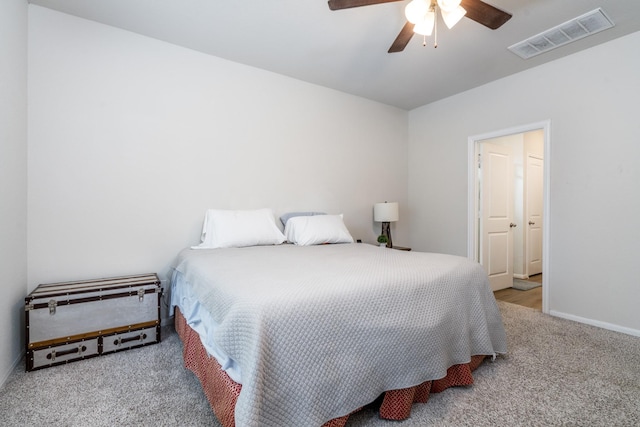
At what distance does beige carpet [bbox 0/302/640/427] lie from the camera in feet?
4.68

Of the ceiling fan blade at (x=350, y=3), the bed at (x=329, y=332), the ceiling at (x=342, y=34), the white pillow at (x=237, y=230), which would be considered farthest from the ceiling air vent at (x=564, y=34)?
the white pillow at (x=237, y=230)

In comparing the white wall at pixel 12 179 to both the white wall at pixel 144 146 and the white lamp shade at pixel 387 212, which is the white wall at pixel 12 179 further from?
the white lamp shade at pixel 387 212

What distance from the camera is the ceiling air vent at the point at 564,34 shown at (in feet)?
7.50

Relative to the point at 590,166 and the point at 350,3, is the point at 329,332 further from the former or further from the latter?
the point at 590,166

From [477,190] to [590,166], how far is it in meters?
1.14

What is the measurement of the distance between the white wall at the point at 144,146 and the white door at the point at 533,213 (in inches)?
135

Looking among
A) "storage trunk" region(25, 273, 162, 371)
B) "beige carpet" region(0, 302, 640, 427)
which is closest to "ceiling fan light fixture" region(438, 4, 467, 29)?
"beige carpet" region(0, 302, 640, 427)

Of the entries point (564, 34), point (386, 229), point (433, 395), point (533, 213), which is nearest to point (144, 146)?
point (433, 395)

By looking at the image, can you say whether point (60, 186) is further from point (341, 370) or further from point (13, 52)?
point (341, 370)

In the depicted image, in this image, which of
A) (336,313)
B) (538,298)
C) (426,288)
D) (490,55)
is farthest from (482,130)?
(336,313)

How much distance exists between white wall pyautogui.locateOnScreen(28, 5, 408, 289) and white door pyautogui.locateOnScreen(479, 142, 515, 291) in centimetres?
207

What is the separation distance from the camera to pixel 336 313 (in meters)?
1.22

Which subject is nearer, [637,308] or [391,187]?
[637,308]

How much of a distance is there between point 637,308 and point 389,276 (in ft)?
8.35
